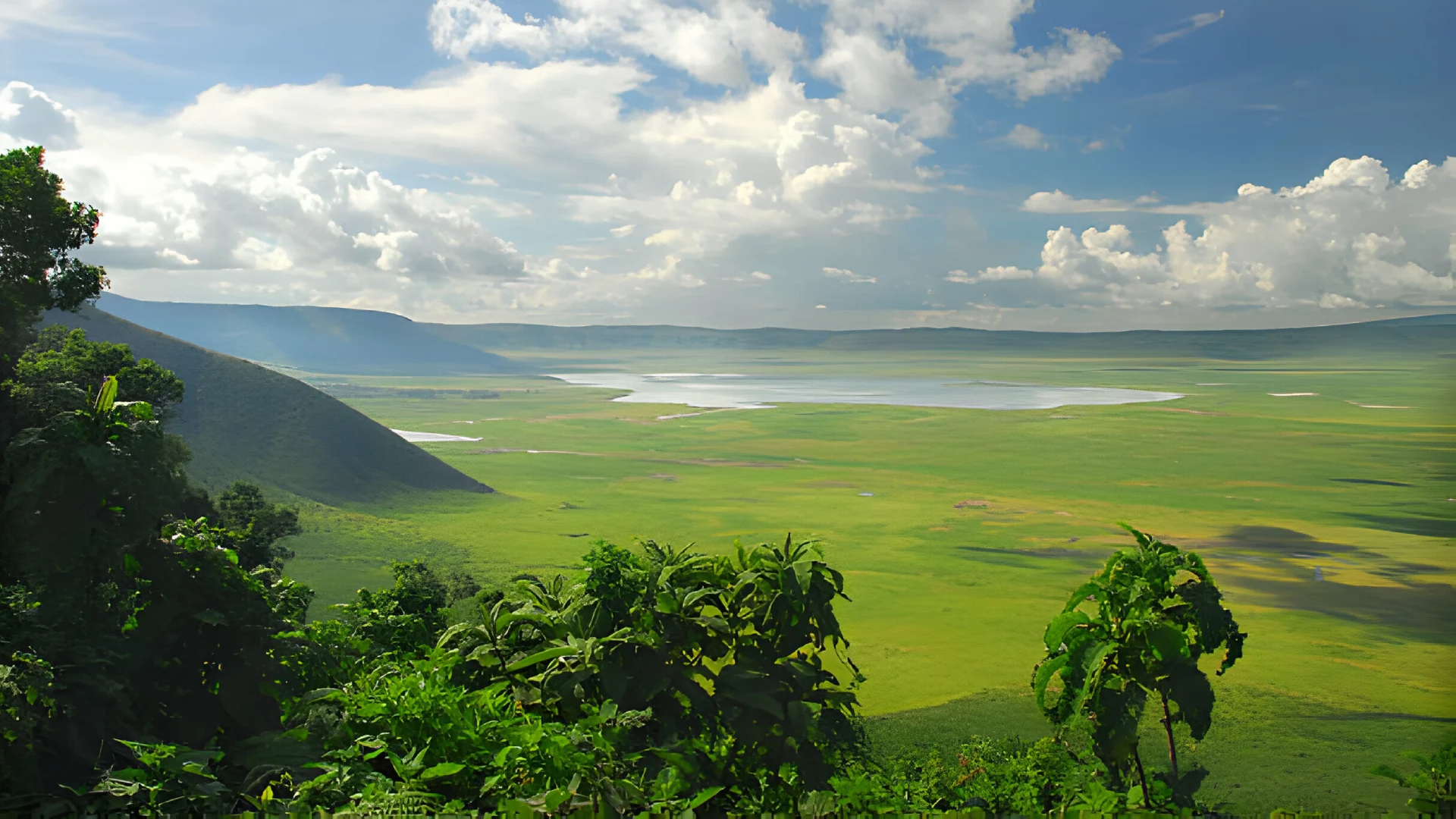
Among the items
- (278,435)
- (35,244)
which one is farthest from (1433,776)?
(278,435)

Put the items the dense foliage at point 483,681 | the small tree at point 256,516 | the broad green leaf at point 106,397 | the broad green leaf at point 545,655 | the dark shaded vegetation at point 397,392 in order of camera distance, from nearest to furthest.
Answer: the dense foliage at point 483,681 → the broad green leaf at point 545,655 → the broad green leaf at point 106,397 → the small tree at point 256,516 → the dark shaded vegetation at point 397,392

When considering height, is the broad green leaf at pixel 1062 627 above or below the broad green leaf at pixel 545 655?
above

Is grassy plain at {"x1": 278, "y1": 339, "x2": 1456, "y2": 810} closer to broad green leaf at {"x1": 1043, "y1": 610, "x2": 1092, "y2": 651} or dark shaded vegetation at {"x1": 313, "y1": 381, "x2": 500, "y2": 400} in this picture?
broad green leaf at {"x1": 1043, "y1": 610, "x2": 1092, "y2": 651}

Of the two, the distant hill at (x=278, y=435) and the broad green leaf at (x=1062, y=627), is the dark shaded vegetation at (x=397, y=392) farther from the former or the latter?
the broad green leaf at (x=1062, y=627)

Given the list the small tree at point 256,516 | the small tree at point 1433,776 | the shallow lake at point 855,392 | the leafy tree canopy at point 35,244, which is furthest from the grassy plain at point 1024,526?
the shallow lake at point 855,392

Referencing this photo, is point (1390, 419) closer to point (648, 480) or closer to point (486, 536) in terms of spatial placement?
point (648, 480)

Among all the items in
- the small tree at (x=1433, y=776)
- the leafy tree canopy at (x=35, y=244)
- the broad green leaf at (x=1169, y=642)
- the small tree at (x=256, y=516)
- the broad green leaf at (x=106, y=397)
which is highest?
the leafy tree canopy at (x=35, y=244)

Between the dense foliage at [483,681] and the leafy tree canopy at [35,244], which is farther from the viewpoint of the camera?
the leafy tree canopy at [35,244]

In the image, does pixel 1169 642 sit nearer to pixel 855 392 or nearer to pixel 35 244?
pixel 35 244
